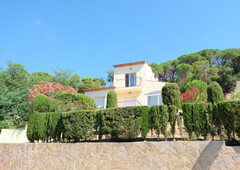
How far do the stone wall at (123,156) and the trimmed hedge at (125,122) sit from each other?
0.47 meters

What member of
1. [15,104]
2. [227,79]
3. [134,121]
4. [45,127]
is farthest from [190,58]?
[45,127]

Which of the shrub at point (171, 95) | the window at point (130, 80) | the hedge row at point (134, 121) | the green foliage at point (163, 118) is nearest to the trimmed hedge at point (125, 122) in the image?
the hedge row at point (134, 121)

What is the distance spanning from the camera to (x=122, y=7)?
500 inches

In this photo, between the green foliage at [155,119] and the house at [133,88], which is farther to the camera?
the house at [133,88]

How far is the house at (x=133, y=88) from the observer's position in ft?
61.7

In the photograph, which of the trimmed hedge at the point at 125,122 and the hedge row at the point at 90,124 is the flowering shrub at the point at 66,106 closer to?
the hedge row at the point at 90,124

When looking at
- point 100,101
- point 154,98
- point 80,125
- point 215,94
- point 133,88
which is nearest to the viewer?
point 215,94

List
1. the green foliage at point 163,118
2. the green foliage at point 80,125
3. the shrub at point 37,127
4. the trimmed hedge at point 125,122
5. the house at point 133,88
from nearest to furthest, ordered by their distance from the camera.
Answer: the green foliage at point 163,118 → the trimmed hedge at point 125,122 → the green foliage at point 80,125 → the shrub at point 37,127 → the house at point 133,88

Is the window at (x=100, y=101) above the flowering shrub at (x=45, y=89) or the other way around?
the other way around

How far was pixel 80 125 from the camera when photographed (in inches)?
304

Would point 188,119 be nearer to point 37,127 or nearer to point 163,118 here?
point 163,118

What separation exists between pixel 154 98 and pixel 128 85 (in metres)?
3.47

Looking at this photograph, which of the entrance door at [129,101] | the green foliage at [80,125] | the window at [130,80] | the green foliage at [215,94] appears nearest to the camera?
the green foliage at [215,94]

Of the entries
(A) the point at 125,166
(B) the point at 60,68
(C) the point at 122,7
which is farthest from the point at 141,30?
(B) the point at 60,68
